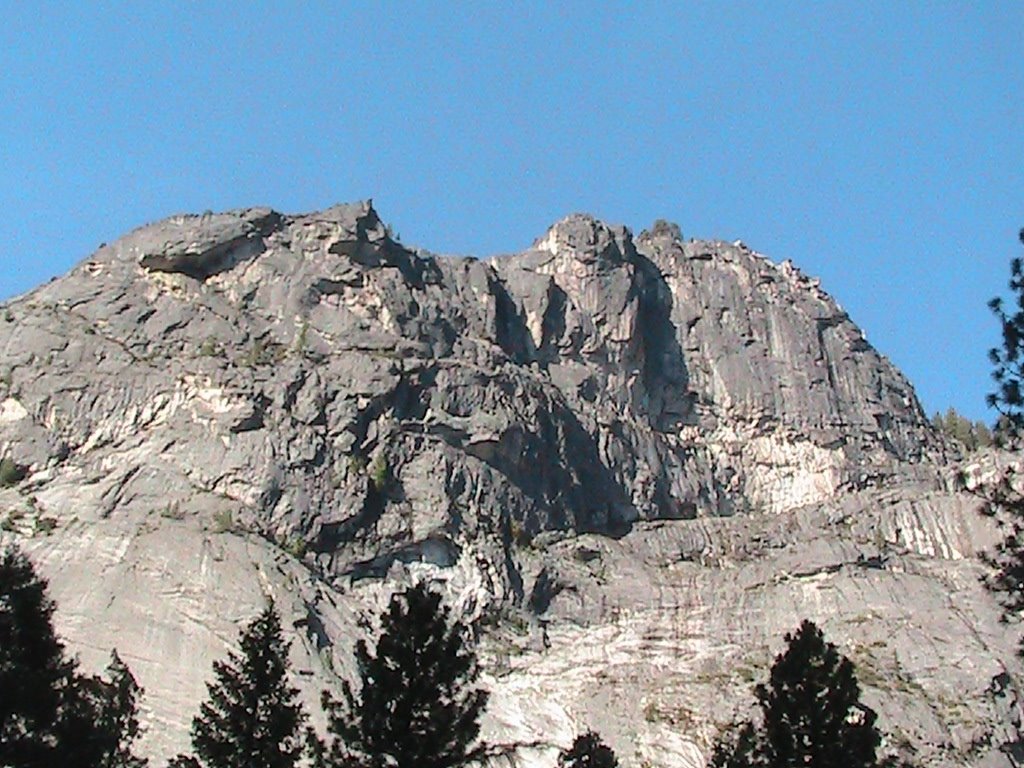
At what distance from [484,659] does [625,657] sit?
8.71 meters

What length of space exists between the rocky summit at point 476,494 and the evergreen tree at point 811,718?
1332 inches

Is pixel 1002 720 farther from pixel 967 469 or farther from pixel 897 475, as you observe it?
pixel 897 475

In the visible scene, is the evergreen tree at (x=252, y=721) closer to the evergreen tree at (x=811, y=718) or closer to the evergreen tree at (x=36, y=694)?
the evergreen tree at (x=36, y=694)

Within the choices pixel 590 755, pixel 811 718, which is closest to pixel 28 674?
pixel 590 755

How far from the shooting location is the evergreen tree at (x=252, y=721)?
128ft

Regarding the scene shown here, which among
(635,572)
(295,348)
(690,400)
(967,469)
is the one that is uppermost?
(690,400)

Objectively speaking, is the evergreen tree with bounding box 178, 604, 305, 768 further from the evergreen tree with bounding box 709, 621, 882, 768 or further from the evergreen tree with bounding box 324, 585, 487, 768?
the evergreen tree with bounding box 709, 621, 882, 768

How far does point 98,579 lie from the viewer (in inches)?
3142

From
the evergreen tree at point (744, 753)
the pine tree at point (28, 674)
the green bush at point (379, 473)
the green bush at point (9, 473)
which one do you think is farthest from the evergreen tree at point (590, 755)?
the green bush at point (9, 473)

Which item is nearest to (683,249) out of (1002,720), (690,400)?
(690,400)

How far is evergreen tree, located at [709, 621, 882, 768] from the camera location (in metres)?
37.4

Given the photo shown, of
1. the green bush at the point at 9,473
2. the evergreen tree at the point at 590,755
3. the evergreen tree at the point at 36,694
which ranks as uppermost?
the green bush at the point at 9,473

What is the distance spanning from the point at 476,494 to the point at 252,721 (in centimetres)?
5699

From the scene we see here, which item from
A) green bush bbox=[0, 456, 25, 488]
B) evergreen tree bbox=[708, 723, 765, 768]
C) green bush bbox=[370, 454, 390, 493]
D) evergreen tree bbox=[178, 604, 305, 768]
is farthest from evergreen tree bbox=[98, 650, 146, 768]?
green bush bbox=[0, 456, 25, 488]
